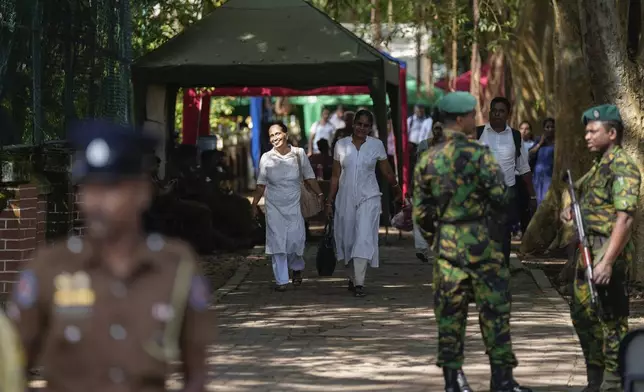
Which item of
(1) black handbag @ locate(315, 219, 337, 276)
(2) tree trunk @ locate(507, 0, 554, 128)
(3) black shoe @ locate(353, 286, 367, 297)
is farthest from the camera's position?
(2) tree trunk @ locate(507, 0, 554, 128)

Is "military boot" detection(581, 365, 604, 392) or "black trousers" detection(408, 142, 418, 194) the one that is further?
"black trousers" detection(408, 142, 418, 194)

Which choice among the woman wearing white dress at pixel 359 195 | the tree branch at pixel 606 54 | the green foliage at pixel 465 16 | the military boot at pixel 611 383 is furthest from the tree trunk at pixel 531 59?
the military boot at pixel 611 383

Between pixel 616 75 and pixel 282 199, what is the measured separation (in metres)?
3.36

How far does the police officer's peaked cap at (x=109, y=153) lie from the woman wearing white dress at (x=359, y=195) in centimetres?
1024

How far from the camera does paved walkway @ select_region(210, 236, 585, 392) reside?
9258 mm

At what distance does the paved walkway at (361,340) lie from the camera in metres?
9.26

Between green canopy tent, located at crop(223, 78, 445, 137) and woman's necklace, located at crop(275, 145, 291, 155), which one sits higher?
woman's necklace, located at crop(275, 145, 291, 155)

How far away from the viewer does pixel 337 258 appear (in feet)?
47.9

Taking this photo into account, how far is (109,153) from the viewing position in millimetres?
3732

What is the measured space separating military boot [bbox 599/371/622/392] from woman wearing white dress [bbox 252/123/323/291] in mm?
6564

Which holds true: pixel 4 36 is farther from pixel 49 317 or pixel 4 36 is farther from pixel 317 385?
pixel 49 317

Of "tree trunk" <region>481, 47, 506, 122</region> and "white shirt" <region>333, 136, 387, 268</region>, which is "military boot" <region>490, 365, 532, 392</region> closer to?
"white shirt" <region>333, 136, 387, 268</region>

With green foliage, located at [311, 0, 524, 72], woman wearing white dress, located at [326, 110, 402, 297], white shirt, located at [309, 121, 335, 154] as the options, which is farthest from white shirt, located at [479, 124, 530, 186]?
white shirt, located at [309, 121, 335, 154]

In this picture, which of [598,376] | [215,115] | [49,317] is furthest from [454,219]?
[215,115]
